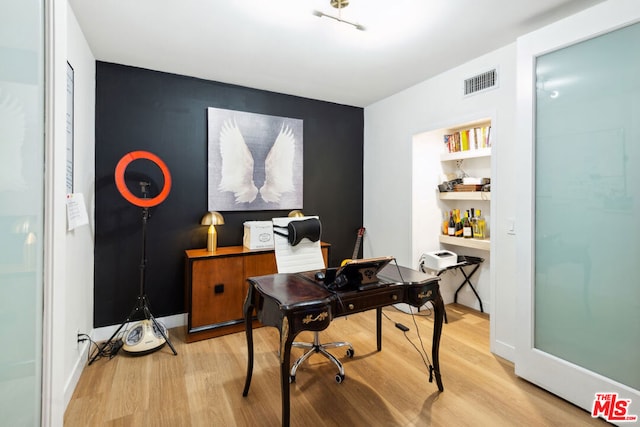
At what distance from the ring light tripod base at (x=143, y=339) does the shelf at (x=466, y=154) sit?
3.49 metres

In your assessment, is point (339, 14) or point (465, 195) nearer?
point (339, 14)

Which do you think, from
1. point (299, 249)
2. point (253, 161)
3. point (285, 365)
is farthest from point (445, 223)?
point (285, 365)

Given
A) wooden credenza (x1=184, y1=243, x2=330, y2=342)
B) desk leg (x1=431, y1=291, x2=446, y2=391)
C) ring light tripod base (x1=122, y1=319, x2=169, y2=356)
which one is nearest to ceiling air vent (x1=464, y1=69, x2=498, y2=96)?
desk leg (x1=431, y1=291, x2=446, y2=391)

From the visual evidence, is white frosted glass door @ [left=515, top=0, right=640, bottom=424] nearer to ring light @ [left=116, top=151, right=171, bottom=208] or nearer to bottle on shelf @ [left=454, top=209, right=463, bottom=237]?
bottle on shelf @ [left=454, top=209, right=463, bottom=237]

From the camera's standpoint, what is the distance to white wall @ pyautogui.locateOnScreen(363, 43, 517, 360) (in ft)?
8.84

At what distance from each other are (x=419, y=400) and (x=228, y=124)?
311 centimetres

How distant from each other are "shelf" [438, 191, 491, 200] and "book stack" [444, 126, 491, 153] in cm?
48

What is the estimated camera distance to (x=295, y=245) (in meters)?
2.70

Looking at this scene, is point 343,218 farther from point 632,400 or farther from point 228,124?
point 632,400

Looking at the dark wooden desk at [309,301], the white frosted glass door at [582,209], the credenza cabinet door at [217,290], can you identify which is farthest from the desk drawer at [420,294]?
the credenza cabinet door at [217,290]

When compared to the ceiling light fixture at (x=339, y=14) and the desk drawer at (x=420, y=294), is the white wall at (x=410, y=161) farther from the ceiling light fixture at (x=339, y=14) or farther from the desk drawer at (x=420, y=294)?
the ceiling light fixture at (x=339, y=14)

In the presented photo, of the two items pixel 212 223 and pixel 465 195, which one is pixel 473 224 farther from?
pixel 212 223

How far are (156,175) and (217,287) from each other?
4.22 ft

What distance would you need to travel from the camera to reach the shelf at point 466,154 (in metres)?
3.22
